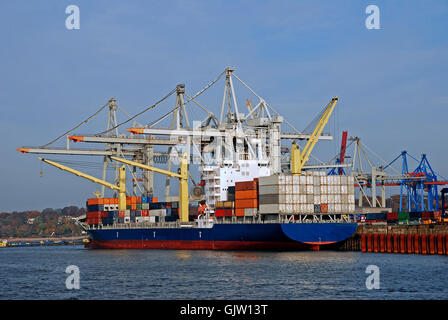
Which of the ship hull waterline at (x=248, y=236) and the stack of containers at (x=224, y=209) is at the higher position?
Result: the stack of containers at (x=224, y=209)

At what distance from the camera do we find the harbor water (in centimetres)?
3061

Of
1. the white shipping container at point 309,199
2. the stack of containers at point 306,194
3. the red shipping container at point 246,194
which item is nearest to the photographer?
the stack of containers at point 306,194

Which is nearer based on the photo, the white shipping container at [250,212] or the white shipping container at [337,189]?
the white shipping container at [337,189]

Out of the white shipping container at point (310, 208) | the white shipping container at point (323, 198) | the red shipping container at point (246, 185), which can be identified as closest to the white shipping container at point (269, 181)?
the red shipping container at point (246, 185)

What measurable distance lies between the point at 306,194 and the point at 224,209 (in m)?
9.54

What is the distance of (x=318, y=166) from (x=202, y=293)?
203 ft

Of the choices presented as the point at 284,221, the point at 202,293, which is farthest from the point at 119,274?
the point at 284,221

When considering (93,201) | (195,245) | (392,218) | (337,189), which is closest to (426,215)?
(392,218)

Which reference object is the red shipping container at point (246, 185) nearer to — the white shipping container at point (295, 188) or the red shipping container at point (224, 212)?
the red shipping container at point (224, 212)

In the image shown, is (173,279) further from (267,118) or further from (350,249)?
(267,118)

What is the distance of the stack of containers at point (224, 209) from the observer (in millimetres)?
60969

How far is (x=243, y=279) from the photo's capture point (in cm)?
3591

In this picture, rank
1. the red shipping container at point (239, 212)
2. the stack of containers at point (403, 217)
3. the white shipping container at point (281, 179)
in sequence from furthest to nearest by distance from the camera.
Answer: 1. the stack of containers at point (403, 217)
2. the red shipping container at point (239, 212)
3. the white shipping container at point (281, 179)

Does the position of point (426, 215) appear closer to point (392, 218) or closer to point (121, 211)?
point (392, 218)
